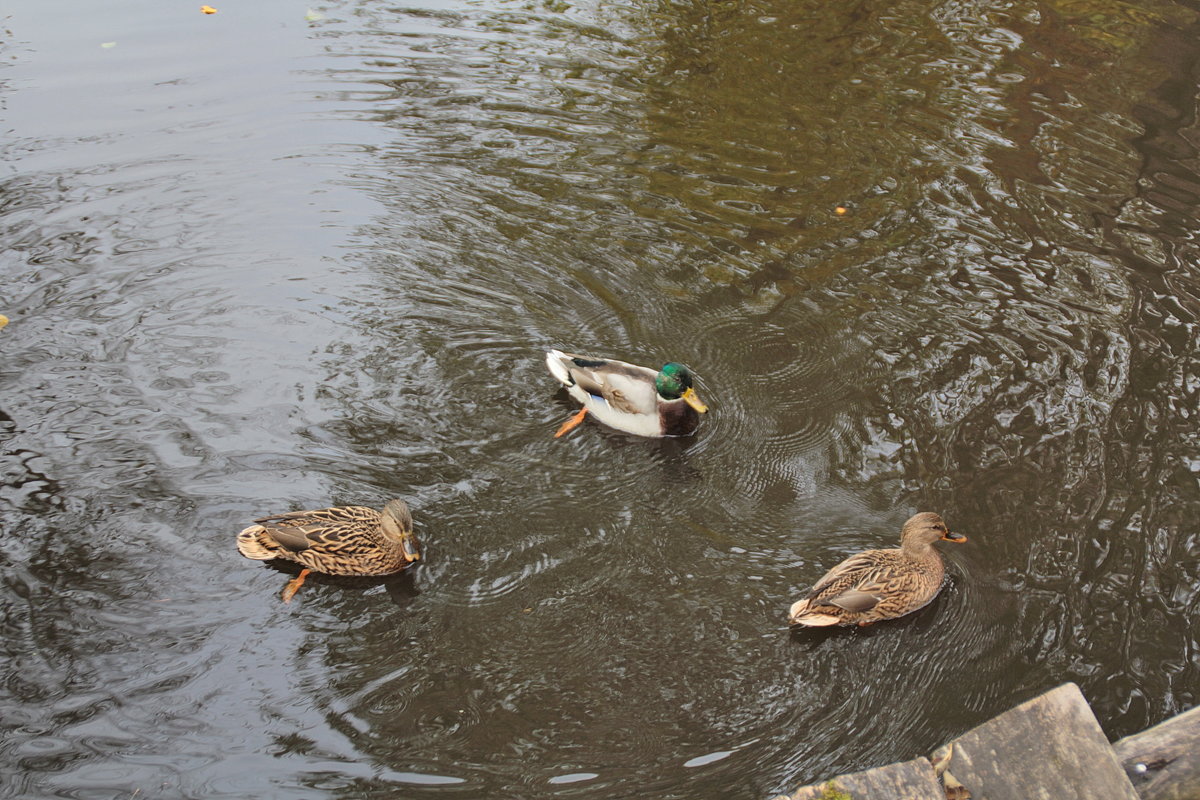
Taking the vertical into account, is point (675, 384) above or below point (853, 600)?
above

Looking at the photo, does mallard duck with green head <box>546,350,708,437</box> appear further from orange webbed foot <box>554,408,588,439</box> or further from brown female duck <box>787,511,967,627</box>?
brown female duck <box>787,511,967,627</box>

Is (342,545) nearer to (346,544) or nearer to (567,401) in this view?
(346,544)

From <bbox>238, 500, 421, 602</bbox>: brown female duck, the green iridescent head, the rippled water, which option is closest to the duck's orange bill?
<bbox>238, 500, 421, 602</bbox>: brown female duck

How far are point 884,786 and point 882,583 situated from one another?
5.56 ft

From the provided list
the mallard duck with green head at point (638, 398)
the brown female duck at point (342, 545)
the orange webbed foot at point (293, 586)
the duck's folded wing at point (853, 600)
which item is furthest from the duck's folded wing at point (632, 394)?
the orange webbed foot at point (293, 586)

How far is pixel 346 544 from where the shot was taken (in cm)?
533

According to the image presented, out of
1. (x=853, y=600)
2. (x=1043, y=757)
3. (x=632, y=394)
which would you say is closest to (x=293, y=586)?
(x=632, y=394)

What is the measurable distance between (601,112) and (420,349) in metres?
4.24

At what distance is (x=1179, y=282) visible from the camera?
7.95 metres

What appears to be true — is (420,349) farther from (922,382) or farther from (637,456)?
(922,382)

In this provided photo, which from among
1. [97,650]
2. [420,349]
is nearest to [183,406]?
[420,349]

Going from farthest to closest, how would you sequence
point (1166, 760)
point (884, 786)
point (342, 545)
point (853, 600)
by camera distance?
point (342, 545) → point (853, 600) → point (1166, 760) → point (884, 786)

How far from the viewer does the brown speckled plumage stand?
17.4 ft

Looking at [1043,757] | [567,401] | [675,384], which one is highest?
[1043,757]
